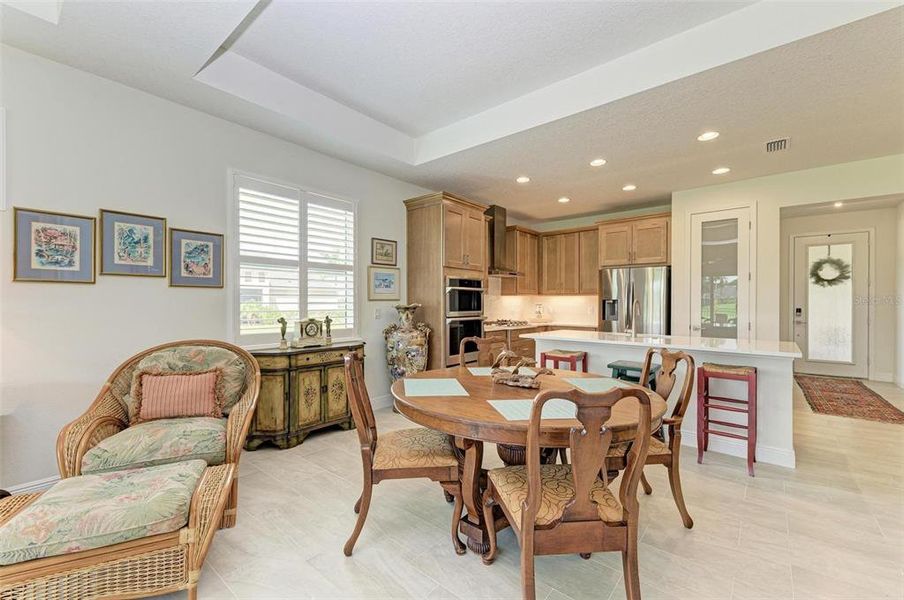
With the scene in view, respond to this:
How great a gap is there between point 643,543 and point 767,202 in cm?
456

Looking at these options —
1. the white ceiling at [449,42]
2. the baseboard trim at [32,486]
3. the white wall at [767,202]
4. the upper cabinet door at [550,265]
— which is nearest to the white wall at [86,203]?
the baseboard trim at [32,486]

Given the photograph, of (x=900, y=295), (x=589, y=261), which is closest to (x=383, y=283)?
(x=589, y=261)

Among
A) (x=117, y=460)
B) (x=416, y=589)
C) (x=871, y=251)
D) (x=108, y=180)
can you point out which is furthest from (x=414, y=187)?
(x=871, y=251)

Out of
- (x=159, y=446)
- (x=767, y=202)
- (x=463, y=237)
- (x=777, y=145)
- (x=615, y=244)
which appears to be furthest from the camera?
(x=615, y=244)

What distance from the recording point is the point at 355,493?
2.55 meters

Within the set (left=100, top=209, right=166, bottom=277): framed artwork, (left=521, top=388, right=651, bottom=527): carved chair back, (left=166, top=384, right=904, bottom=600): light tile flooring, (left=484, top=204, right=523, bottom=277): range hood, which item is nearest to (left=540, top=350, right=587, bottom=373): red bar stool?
(left=166, top=384, right=904, bottom=600): light tile flooring

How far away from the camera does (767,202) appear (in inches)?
182

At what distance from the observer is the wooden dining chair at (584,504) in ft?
4.30

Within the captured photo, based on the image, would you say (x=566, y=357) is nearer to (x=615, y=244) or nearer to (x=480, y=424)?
(x=480, y=424)

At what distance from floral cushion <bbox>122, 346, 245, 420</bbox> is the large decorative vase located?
6.15 ft

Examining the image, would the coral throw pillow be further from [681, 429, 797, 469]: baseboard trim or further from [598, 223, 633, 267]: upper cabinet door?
[598, 223, 633, 267]: upper cabinet door

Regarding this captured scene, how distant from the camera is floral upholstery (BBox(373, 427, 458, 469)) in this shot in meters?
1.94

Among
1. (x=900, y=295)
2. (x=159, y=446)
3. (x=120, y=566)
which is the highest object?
(x=900, y=295)

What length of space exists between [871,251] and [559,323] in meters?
4.69
